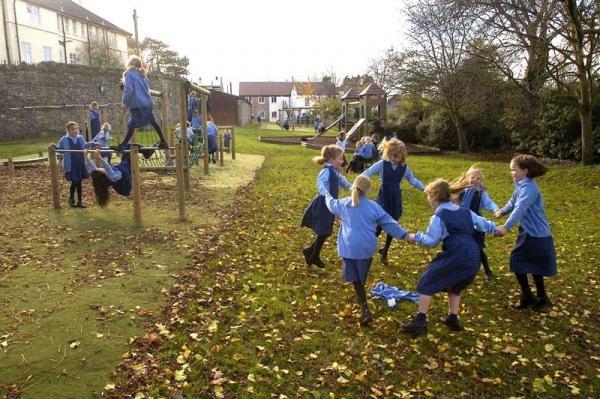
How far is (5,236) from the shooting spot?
26.9ft

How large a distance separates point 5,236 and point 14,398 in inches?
211

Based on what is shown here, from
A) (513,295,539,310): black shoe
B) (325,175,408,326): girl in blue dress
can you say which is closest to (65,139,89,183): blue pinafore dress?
(325,175,408,326): girl in blue dress

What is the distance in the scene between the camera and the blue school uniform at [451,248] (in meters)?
4.63

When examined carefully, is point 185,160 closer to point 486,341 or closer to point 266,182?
point 266,182

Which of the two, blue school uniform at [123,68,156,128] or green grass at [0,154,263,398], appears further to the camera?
blue school uniform at [123,68,156,128]

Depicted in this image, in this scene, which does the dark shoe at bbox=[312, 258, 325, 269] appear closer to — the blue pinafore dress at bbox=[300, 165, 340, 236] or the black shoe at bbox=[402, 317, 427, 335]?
the blue pinafore dress at bbox=[300, 165, 340, 236]

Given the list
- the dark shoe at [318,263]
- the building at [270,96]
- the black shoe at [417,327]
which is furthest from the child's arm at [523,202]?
the building at [270,96]

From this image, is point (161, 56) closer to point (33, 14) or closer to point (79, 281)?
point (33, 14)

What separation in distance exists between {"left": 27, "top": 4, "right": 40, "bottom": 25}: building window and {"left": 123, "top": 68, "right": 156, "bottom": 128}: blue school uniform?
145 ft

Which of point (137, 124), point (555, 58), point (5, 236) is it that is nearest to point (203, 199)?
point (137, 124)

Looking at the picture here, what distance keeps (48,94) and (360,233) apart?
31599mm

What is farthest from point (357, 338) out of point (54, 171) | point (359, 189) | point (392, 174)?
point (54, 171)

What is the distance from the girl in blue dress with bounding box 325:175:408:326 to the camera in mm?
5016

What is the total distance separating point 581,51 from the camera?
15.2 meters
